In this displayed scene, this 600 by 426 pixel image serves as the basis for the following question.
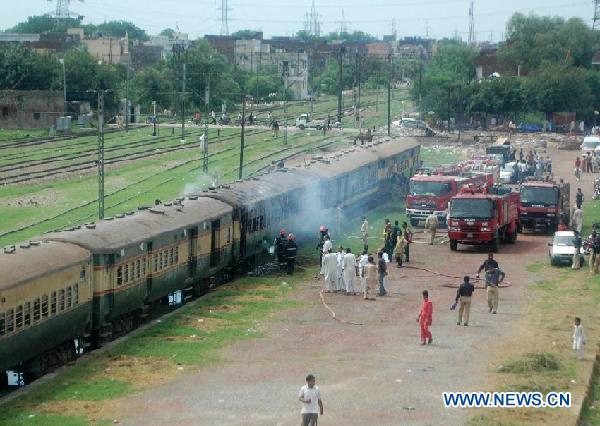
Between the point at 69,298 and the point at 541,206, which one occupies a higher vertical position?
the point at 69,298

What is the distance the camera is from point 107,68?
111688 millimetres

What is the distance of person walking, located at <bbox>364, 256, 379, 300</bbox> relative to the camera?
1278 inches

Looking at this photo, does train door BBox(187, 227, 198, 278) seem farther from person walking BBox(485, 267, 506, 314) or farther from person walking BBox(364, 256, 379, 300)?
person walking BBox(485, 267, 506, 314)

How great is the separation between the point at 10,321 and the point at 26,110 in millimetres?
75016

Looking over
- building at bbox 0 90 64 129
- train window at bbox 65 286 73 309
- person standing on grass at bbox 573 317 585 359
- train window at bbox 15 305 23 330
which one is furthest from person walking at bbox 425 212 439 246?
building at bbox 0 90 64 129

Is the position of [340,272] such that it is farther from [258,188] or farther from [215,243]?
[258,188]

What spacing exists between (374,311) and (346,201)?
20357mm

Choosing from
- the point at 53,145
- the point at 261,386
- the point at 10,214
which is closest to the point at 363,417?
the point at 261,386

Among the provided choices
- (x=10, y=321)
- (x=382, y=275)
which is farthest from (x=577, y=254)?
(x=10, y=321)

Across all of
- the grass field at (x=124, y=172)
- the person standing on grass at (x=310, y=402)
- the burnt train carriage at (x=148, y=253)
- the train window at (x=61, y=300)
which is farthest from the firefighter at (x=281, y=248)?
the person standing on grass at (x=310, y=402)

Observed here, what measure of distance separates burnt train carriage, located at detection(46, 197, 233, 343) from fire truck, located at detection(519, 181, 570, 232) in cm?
1555

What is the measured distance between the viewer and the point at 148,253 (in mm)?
28969

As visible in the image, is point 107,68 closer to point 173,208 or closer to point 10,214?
point 10,214

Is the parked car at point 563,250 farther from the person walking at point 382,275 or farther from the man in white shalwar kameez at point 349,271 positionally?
the man in white shalwar kameez at point 349,271
